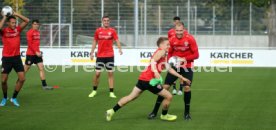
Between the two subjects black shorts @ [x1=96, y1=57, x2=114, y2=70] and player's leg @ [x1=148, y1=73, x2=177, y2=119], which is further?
black shorts @ [x1=96, y1=57, x2=114, y2=70]

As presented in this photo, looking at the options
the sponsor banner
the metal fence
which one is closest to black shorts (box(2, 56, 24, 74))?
the sponsor banner

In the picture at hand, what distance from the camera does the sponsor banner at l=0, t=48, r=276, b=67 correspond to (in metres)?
31.7

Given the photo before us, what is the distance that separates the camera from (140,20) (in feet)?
114

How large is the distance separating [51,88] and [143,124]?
7.73 metres

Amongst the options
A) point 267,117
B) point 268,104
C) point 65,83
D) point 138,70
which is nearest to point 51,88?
point 65,83

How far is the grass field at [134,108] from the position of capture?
11.7 m

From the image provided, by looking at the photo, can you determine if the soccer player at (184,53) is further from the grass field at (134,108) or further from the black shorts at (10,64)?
the black shorts at (10,64)

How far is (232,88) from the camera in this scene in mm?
19609

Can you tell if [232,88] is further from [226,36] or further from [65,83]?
[226,36]

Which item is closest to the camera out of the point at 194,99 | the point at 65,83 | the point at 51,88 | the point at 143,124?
the point at 143,124

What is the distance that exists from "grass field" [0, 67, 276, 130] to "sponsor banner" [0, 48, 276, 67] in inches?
388

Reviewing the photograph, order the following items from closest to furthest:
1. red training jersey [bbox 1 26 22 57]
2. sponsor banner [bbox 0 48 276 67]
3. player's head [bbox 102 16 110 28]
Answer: red training jersey [bbox 1 26 22 57]
player's head [bbox 102 16 110 28]
sponsor banner [bbox 0 48 276 67]

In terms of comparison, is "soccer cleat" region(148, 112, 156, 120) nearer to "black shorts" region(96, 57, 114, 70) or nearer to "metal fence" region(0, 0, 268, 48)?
"black shorts" region(96, 57, 114, 70)

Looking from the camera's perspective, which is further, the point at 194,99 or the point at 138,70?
the point at 138,70
